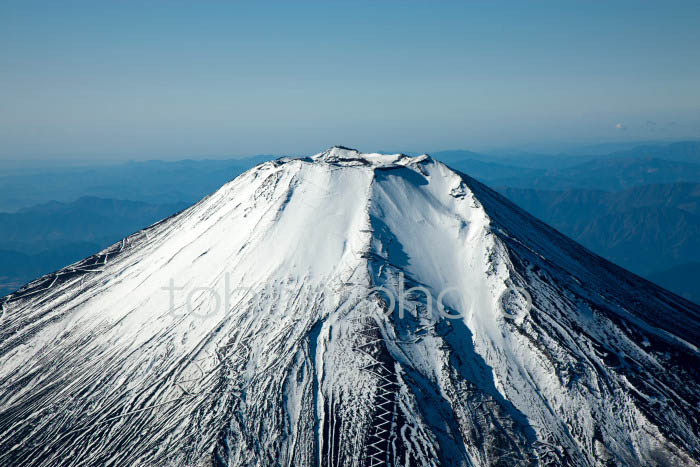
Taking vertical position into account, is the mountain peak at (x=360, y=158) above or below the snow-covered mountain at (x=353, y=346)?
above

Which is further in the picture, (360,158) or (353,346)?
(360,158)

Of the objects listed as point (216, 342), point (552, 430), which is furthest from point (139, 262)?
point (552, 430)

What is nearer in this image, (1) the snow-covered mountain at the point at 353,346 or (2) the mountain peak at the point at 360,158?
(1) the snow-covered mountain at the point at 353,346

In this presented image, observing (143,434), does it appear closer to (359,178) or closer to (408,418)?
(408,418)

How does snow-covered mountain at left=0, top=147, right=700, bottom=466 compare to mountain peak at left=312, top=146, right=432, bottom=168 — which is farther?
mountain peak at left=312, top=146, right=432, bottom=168

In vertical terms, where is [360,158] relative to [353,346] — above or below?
above

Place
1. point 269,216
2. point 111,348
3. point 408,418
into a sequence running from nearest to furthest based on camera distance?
1. point 408,418
2. point 111,348
3. point 269,216

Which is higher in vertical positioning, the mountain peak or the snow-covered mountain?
the mountain peak

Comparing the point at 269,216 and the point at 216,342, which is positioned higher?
the point at 269,216
